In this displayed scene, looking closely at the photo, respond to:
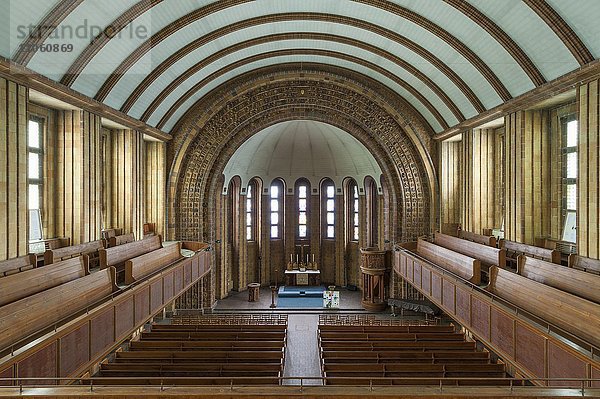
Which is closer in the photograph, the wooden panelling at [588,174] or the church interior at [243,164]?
the church interior at [243,164]

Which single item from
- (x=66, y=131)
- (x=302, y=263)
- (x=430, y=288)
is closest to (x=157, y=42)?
(x=66, y=131)

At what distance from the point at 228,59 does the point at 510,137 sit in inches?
398

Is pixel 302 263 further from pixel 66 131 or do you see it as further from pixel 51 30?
pixel 51 30

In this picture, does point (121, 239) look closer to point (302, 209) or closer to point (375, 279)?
point (375, 279)

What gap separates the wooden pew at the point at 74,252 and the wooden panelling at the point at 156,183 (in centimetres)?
486

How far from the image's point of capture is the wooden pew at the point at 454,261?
1070 centimetres

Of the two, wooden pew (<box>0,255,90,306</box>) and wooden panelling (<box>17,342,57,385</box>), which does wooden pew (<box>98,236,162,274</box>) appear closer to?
wooden pew (<box>0,255,90,306</box>)

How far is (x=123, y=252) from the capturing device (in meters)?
12.3

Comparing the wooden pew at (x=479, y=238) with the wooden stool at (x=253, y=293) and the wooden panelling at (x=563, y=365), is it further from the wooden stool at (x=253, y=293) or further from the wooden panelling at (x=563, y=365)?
the wooden stool at (x=253, y=293)

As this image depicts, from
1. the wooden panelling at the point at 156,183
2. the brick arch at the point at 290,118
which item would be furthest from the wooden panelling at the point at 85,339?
the brick arch at the point at 290,118

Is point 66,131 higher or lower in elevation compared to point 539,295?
higher

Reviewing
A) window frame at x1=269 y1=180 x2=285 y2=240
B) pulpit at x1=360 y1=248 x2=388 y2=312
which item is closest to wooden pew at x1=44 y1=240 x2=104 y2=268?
pulpit at x1=360 y1=248 x2=388 y2=312

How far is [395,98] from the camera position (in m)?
17.7

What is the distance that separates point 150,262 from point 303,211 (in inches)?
529
